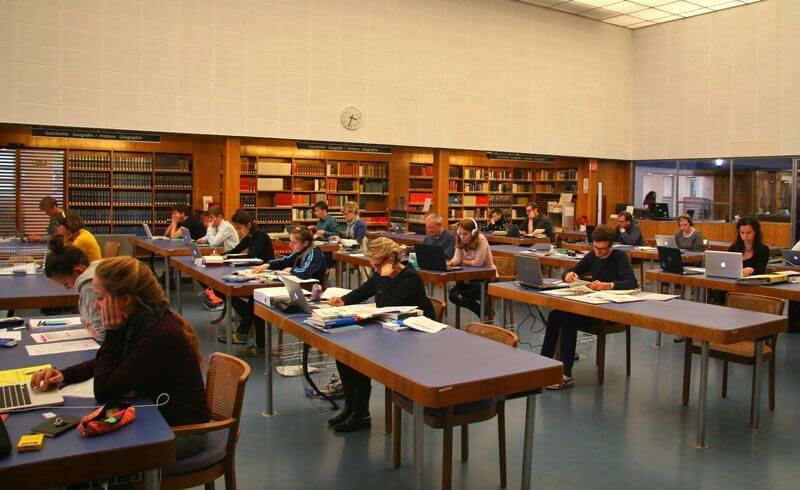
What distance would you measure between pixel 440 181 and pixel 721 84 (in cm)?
657

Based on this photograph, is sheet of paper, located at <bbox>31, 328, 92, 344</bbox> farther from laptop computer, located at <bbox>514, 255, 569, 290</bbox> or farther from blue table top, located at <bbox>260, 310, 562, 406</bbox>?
laptop computer, located at <bbox>514, 255, 569, 290</bbox>

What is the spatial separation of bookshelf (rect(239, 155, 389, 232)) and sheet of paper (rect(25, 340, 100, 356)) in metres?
9.46

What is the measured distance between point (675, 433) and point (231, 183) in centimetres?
927

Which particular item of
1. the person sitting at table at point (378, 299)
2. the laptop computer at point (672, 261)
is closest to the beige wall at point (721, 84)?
the laptop computer at point (672, 261)

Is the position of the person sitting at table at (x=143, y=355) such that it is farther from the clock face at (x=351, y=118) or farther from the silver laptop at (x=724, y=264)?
the clock face at (x=351, y=118)

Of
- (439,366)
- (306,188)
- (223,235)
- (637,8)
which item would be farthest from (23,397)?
(637,8)

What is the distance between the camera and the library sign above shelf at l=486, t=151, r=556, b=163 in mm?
14728

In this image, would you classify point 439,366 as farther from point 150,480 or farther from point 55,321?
point 55,321

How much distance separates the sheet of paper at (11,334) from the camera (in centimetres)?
354

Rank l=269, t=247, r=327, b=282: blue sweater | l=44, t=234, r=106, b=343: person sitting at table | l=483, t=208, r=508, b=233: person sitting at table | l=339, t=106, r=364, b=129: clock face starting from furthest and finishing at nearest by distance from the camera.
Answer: l=339, t=106, r=364, b=129: clock face
l=483, t=208, r=508, b=233: person sitting at table
l=269, t=247, r=327, b=282: blue sweater
l=44, t=234, r=106, b=343: person sitting at table

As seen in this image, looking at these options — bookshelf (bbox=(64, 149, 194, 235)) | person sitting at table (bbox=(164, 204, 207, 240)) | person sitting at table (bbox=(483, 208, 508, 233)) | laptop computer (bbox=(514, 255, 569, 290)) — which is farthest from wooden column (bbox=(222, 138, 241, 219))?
laptop computer (bbox=(514, 255, 569, 290))

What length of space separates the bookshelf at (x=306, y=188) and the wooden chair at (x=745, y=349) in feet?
30.4

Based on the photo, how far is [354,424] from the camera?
14.1 ft

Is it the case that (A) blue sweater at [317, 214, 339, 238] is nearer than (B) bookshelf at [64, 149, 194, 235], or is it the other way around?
(A) blue sweater at [317, 214, 339, 238]
